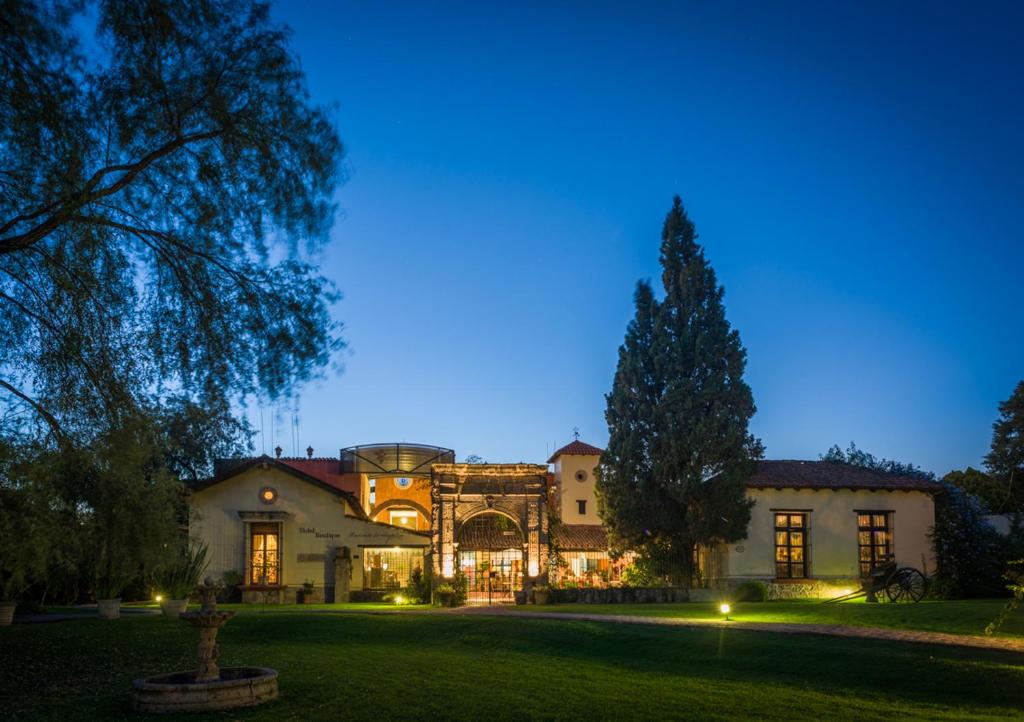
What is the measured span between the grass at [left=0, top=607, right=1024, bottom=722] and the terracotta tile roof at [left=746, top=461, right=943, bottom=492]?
42.1 ft

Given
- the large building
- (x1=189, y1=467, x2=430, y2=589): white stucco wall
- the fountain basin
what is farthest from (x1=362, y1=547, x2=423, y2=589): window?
the fountain basin

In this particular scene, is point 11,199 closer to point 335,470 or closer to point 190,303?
point 190,303

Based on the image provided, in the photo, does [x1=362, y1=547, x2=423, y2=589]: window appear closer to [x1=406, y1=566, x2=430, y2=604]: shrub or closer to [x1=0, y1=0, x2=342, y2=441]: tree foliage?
[x1=406, y1=566, x2=430, y2=604]: shrub

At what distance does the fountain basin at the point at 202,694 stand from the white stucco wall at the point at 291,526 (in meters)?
22.6

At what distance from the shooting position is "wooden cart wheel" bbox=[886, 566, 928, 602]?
86.3 feet

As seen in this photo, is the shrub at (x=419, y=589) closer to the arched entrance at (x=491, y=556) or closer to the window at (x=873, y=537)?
the arched entrance at (x=491, y=556)

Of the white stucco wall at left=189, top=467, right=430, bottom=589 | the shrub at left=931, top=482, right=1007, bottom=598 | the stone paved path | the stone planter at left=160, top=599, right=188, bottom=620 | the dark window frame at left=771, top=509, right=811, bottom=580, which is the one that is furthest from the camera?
the white stucco wall at left=189, top=467, right=430, bottom=589

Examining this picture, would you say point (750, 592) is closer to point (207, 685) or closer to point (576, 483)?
point (207, 685)

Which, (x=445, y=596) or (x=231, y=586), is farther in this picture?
(x=231, y=586)

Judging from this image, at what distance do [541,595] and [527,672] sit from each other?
16.5 metres

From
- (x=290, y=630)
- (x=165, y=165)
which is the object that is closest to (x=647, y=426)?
(x=290, y=630)

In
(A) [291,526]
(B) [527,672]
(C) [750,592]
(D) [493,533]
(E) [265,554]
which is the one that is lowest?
(C) [750,592]

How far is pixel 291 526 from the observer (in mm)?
34344

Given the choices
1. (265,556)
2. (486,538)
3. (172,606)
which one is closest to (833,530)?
(486,538)
